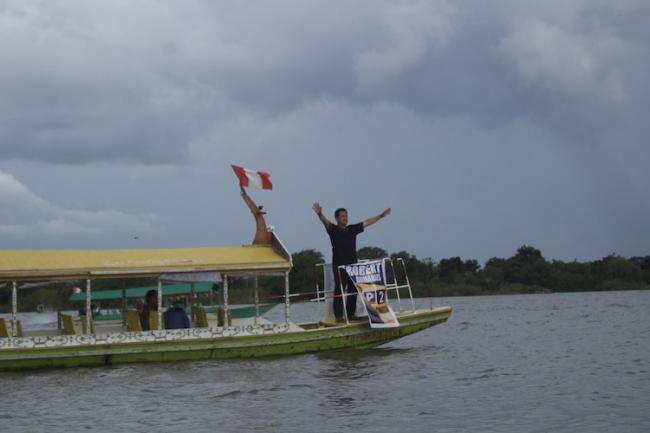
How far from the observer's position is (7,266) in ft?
56.0

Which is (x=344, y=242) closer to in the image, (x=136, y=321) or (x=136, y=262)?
(x=136, y=262)

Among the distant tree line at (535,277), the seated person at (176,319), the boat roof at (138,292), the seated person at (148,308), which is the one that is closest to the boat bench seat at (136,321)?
the seated person at (176,319)

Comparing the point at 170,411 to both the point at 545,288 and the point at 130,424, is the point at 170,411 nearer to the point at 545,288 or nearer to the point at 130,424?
the point at 130,424

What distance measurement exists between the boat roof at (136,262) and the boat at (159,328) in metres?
0.02

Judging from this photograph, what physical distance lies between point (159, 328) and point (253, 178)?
4.39 meters

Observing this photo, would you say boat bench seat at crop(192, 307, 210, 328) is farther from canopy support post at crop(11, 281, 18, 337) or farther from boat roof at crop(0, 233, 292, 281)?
canopy support post at crop(11, 281, 18, 337)

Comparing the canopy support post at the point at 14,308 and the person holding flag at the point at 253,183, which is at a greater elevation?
the person holding flag at the point at 253,183

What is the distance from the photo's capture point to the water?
12305mm

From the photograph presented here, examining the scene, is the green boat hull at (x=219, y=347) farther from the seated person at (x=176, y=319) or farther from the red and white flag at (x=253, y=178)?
the red and white flag at (x=253, y=178)

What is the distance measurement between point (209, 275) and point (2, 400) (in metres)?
4.84

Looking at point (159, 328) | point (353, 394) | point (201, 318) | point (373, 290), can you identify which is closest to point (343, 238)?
point (373, 290)

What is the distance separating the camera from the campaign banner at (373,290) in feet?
61.2

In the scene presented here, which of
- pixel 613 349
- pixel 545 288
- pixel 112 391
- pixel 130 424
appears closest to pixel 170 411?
pixel 130 424

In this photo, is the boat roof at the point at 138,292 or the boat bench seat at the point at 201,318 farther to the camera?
the boat roof at the point at 138,292
